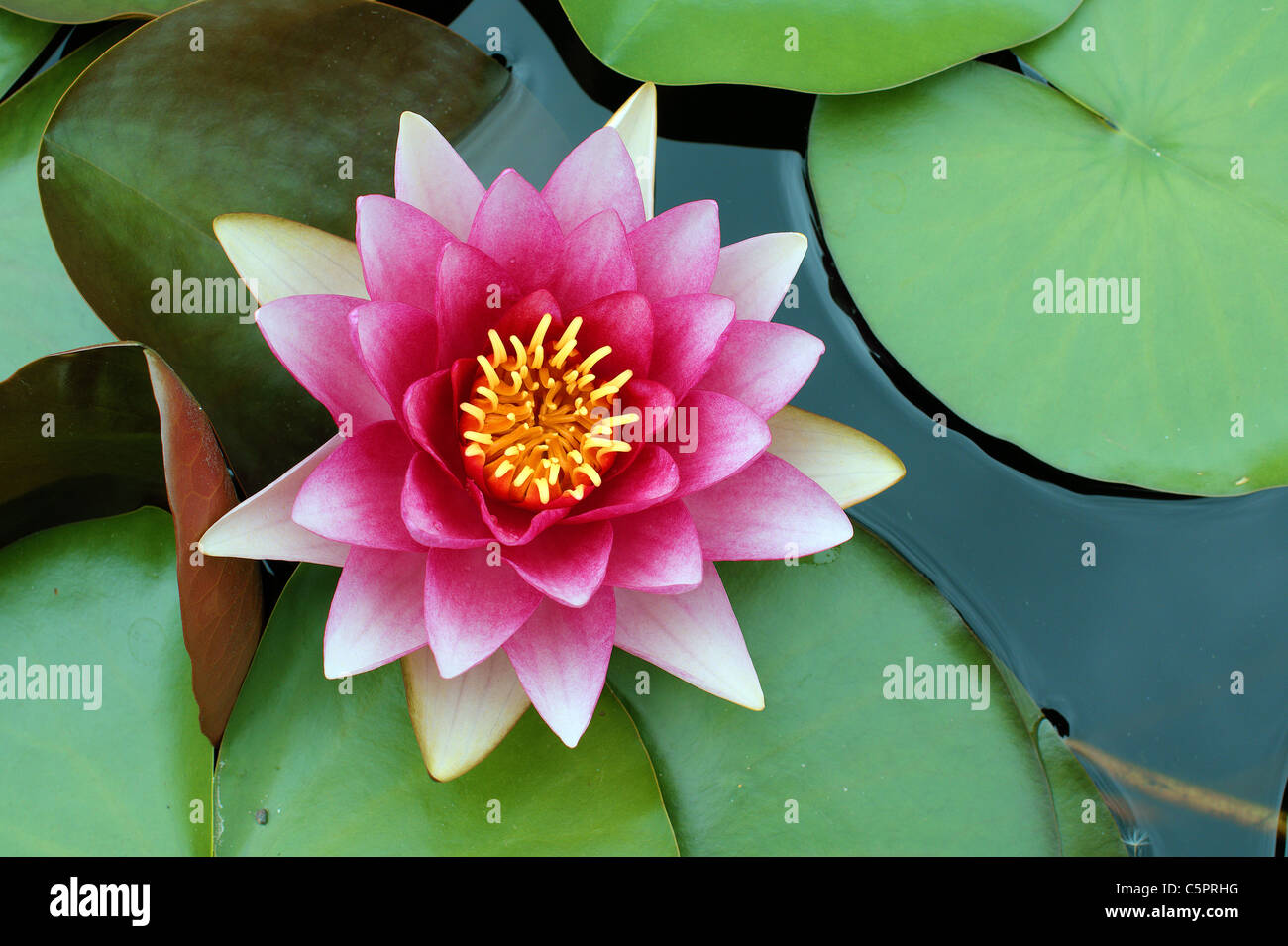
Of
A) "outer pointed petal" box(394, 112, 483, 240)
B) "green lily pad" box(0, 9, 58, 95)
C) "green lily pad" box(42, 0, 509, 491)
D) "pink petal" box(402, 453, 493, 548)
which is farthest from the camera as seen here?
"green lily pad" box(0, 9, 58, 95)

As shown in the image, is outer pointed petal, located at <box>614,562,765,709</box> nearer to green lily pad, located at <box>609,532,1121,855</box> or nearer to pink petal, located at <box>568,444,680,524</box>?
pink petal, located at <box>568,444,680,524</box>

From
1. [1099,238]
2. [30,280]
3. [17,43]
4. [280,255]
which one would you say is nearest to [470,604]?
[280,255]

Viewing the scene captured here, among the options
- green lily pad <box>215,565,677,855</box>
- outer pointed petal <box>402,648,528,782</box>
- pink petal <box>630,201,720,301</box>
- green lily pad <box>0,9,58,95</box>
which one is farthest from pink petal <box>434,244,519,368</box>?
green lily pad <box>0,9,58,95</box>

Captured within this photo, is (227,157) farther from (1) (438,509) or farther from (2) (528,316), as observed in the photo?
(1) (438,509)

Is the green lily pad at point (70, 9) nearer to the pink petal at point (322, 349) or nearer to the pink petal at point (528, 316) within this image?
the pink petal at point (322, 349)

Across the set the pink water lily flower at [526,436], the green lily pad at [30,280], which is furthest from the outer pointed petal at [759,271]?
the green lily pad at [30,280]
